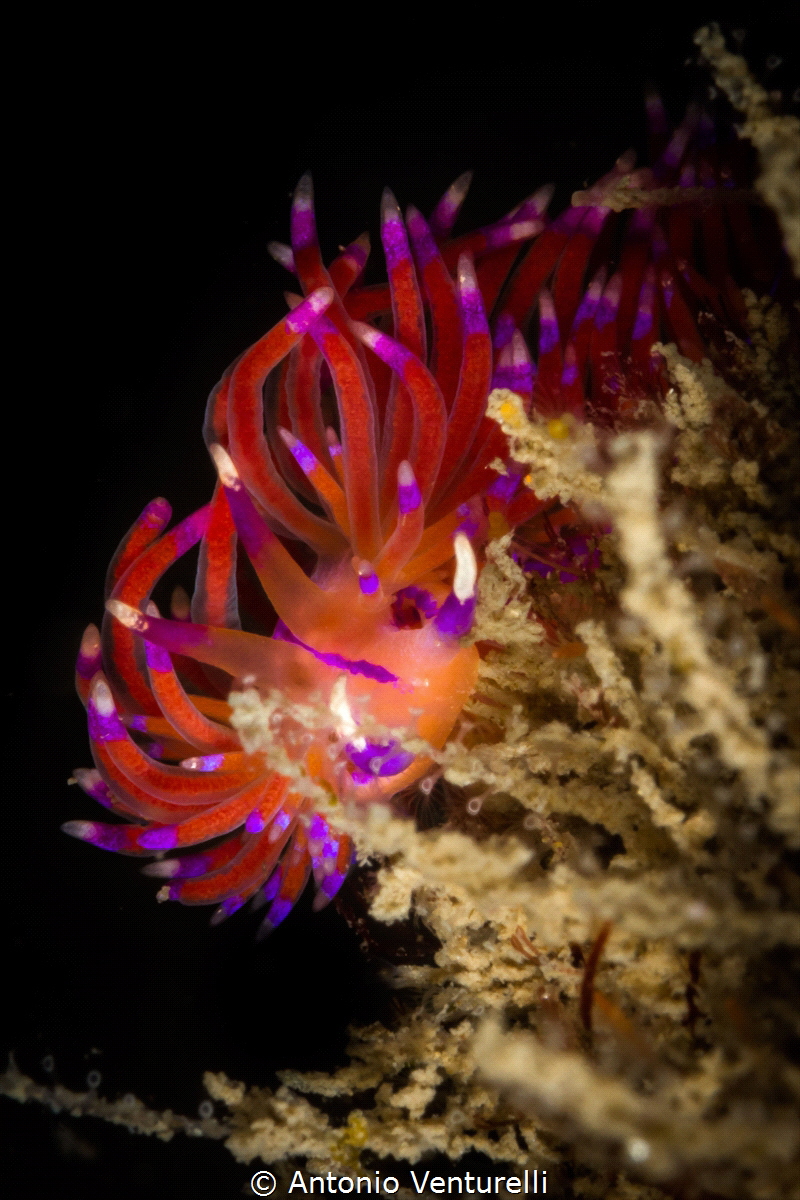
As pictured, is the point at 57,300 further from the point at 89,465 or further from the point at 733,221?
the point at 733,221

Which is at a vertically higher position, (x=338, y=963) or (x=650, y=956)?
(x=338, y=963)

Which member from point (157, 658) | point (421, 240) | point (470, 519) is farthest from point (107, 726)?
point (421, 240)

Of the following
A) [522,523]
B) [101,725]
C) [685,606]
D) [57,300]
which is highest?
[57,300]

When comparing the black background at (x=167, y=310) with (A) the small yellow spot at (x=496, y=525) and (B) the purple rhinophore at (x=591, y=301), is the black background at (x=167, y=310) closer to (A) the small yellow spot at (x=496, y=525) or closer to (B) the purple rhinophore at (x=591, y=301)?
(B) the purple rhinophore at (x=591, y=301)

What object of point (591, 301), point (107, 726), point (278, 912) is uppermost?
point (591, 301)

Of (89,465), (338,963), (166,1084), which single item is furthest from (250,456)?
(166,1084)

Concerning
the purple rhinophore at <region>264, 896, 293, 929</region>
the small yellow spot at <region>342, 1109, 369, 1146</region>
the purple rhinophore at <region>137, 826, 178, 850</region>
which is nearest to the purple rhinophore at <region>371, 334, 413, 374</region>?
the purple rhinophore at <region>137, 826, 178, 850</region>

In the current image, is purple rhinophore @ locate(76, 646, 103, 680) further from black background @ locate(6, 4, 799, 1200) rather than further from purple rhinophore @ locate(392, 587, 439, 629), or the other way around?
black background @ locate(6, 4, 799, 1200)

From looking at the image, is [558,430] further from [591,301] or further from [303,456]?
[591,301]
